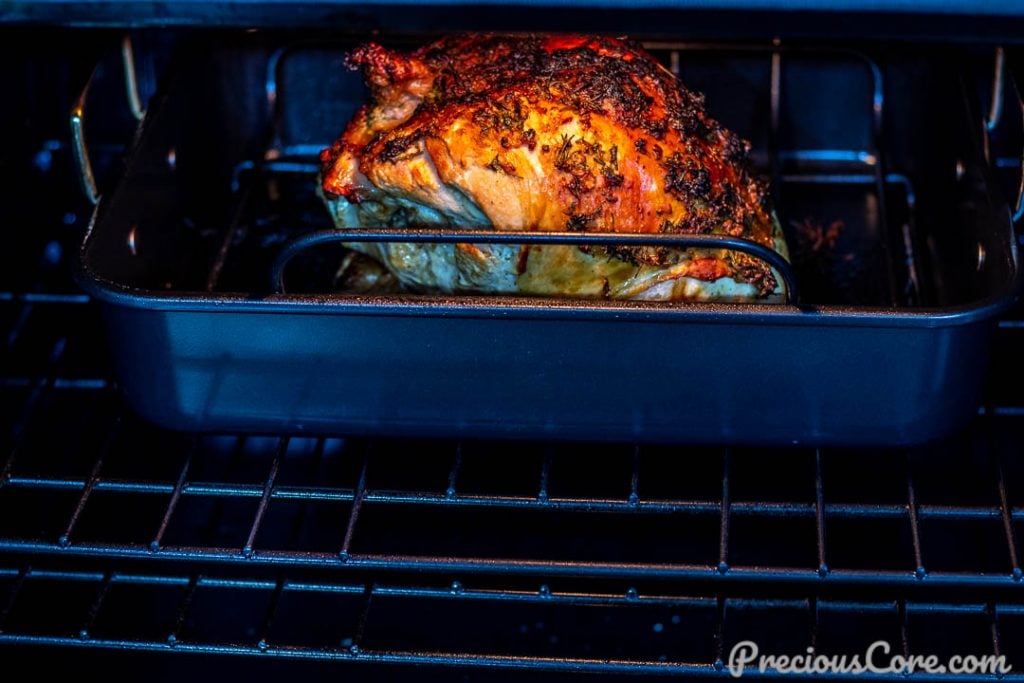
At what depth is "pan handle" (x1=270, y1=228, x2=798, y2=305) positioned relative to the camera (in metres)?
1.10

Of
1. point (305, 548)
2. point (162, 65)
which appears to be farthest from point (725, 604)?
point (162, 65)

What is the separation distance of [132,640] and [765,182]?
2.93 ft

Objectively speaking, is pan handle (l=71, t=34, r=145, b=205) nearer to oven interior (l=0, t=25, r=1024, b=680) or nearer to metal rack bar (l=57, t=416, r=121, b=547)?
oven interior (l=0, t=25, r=1024, b=680)

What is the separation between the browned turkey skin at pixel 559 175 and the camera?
1.24 m

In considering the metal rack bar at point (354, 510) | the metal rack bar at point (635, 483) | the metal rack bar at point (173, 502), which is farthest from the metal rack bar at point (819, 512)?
the metal rack bar at point (173, 502)

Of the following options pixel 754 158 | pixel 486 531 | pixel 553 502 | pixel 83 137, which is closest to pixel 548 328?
pixel 553 502

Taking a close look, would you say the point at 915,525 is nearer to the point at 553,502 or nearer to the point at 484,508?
the point at 553,502

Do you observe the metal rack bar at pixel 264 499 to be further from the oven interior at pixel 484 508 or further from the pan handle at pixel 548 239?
the pan handle at pixel 548 239

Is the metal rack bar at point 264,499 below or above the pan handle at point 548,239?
below

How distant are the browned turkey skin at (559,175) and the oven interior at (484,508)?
202mm

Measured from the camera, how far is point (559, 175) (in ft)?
4.08

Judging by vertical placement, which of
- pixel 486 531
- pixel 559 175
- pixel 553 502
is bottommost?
pixel 486 531

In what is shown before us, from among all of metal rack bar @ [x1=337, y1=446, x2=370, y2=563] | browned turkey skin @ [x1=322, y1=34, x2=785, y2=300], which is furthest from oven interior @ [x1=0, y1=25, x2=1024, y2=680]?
browned turkey skin @ [x1=322, y1=34, x2=785, y2=300]

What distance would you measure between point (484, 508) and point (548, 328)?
0.35 m
